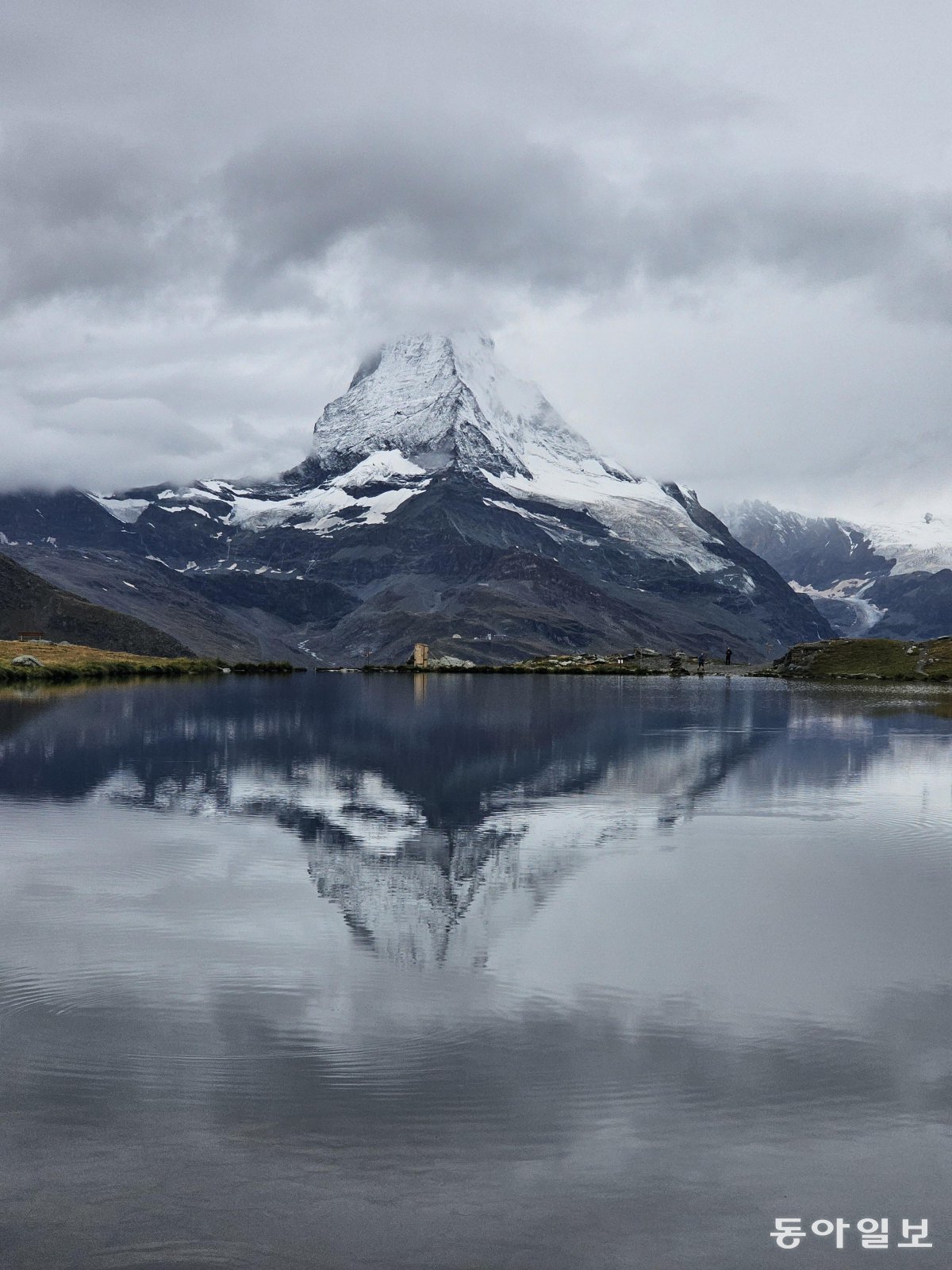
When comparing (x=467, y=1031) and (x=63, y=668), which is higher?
(x=63, y=668)

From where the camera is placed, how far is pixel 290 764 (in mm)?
58062

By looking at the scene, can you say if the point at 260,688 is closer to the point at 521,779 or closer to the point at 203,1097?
the point at 521,779

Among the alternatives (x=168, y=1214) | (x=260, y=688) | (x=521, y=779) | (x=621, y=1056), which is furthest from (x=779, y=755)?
(x=260, y=688)

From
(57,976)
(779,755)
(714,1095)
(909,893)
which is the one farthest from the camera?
(779,755)

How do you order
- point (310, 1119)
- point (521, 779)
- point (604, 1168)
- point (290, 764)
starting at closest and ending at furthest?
point (604, 1168) < point (310, 1119) < point (521, 779) < point (290, 764)

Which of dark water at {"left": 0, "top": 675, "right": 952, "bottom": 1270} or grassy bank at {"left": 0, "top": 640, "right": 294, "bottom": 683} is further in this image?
grassy bank at {"left": 0, "top": 640, "right": 294, "bottom": 683}

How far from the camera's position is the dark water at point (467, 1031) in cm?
1287

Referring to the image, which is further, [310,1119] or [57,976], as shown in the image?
[57,976]

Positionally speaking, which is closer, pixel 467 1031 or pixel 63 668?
pixel 467 1031

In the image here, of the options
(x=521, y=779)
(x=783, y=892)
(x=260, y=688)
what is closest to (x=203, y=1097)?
(x=783, y=892)

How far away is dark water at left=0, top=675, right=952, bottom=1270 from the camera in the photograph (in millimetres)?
12867

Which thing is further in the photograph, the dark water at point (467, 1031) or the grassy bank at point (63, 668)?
the grassy bank at point (63, 668)

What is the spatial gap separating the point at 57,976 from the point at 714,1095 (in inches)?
491

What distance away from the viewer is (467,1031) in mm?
18359
